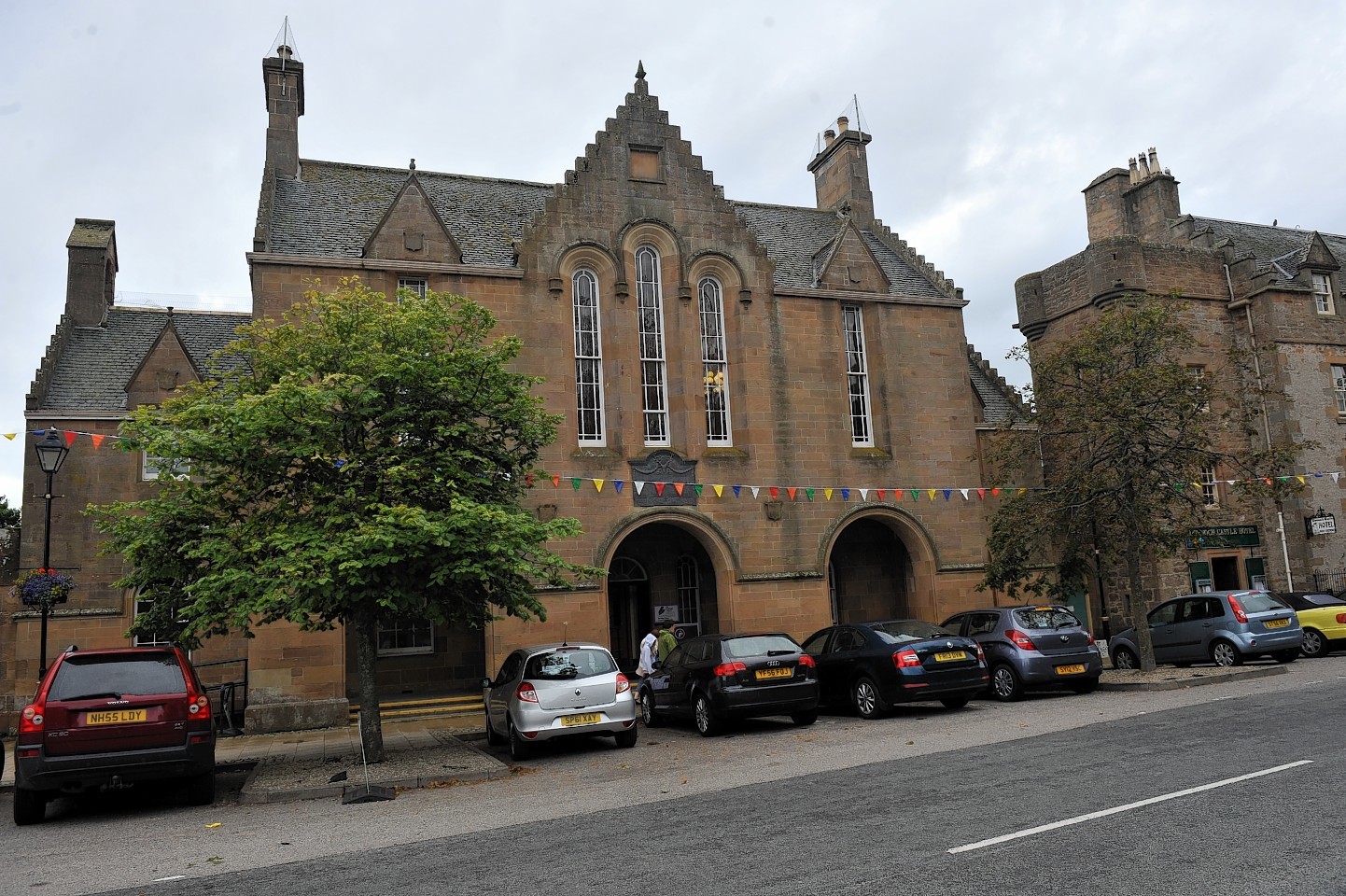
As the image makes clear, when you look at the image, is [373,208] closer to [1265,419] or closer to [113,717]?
[113,717]

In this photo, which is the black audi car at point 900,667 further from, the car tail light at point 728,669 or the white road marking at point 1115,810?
the white road marking at point 1115,810

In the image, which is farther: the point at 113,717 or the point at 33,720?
the point at 113,717

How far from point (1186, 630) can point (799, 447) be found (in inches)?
345

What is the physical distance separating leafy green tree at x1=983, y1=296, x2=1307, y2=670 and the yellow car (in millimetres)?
2721

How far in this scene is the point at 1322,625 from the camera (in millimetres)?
20953

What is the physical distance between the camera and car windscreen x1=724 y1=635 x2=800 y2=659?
47.9 ft

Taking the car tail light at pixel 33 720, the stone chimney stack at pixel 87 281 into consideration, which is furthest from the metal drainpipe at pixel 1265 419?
the stone chimney stack at pixel 87 281

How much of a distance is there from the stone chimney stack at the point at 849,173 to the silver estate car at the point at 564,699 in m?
19.0

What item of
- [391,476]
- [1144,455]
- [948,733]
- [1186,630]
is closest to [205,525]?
[391,476]

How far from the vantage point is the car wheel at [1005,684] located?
16500 mm

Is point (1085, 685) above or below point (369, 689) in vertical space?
below

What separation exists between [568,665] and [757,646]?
291 cm

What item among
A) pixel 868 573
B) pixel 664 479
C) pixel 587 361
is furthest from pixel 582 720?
pixel 868 573

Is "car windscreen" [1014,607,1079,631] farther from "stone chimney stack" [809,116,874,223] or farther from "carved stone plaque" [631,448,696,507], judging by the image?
"stone chimney stack" [809,116,874,223]
